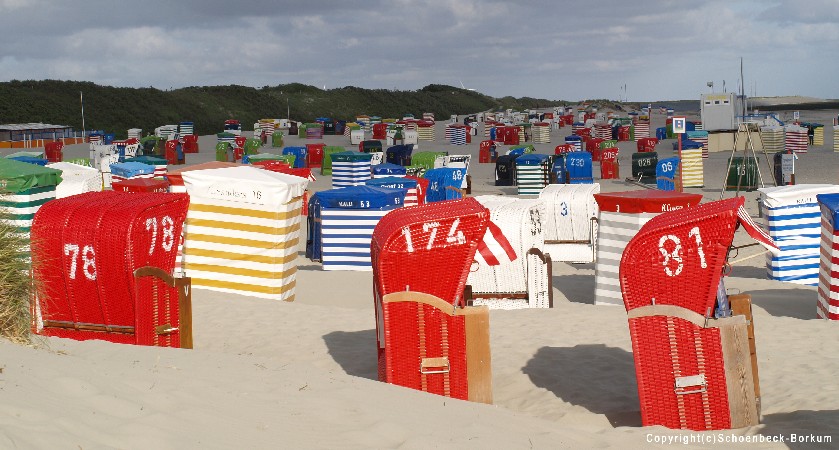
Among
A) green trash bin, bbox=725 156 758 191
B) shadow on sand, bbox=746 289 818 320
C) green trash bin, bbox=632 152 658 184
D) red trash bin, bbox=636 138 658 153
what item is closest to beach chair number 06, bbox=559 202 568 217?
shadow on sand, bbox=746 289 818 320

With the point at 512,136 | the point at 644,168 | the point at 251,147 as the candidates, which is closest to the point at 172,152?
the point at 251,147

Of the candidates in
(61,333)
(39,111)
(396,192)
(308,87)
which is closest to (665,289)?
(61,333)

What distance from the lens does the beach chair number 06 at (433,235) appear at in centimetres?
861

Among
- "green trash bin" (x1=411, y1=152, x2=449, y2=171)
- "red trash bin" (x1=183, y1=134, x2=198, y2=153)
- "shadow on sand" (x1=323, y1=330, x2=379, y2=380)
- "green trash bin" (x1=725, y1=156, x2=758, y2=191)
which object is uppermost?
"red trash bin" (x1=183, y1=134, x2=198, y2=153)

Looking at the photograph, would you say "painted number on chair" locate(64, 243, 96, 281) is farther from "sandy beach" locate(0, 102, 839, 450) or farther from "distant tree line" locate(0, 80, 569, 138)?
"distant tree line" locate(0, 80, 569, 138)

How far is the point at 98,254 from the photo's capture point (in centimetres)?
986

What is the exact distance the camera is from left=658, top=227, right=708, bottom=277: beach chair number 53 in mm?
7855

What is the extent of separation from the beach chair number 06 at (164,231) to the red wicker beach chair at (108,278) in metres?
0.02

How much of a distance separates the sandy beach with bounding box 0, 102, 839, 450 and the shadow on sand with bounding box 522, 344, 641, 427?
2cm

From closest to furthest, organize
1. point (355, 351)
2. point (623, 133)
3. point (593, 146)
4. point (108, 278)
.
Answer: point (108, 278)
point (355, 351)
point (593, 146)
point (623, 133)

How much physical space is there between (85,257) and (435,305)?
3516mm

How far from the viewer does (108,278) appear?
9875 millimetres

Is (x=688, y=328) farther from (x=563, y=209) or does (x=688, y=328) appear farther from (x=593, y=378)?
→ (x=563, y=209)

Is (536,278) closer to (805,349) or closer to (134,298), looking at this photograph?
(805,349)
